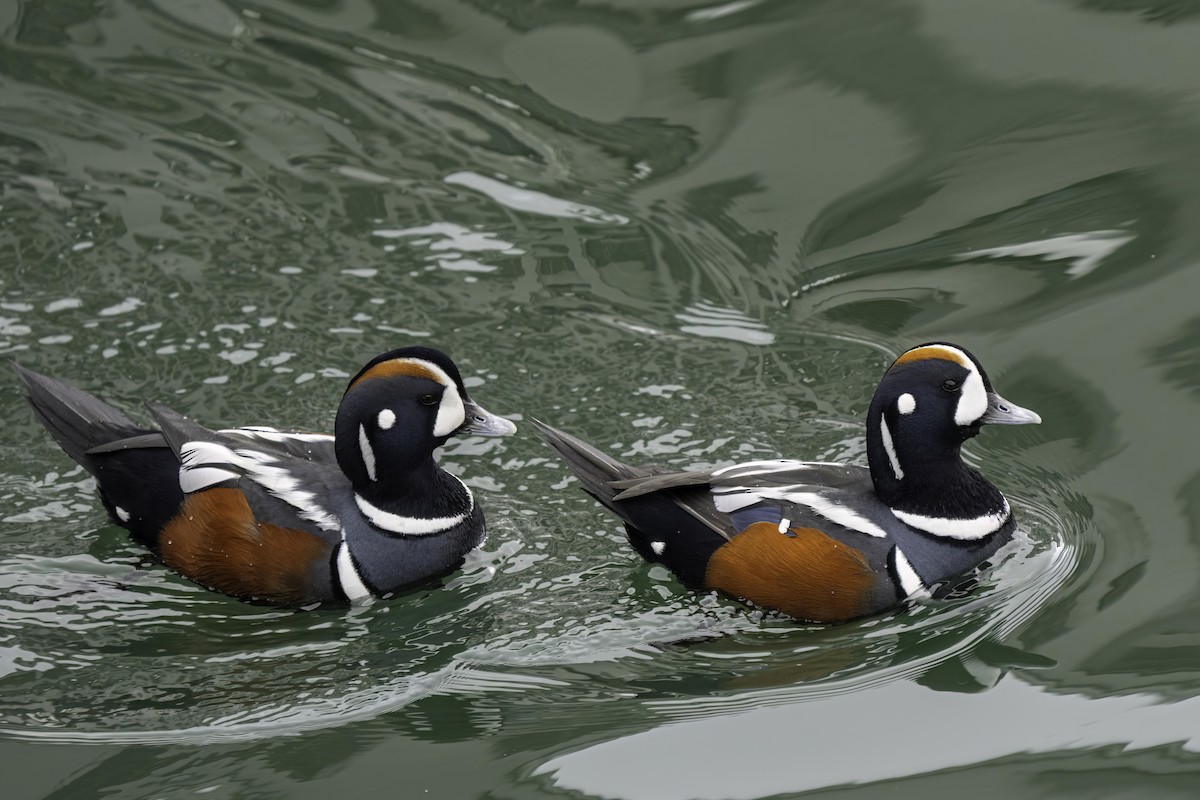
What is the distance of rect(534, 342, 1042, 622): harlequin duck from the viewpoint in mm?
6457

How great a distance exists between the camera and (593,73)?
1097 cm

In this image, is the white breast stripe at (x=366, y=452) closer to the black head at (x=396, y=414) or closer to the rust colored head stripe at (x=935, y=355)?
the black head at (x=396, y=414)

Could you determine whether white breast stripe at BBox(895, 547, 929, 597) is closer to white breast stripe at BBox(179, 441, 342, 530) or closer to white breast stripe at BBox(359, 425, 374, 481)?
white breast stripe at BBox(359, 425, 374, 481)

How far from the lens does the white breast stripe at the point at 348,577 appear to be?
265 inches

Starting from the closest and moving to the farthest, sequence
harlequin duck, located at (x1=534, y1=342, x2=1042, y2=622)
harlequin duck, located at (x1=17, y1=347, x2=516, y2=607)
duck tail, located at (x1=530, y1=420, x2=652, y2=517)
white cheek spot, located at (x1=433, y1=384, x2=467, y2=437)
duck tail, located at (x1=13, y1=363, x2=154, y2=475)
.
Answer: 1. harlequin duck, located at (x1=534, y1=342, x2=1042, y2=622)
2. harlequin duck, located at (x1=17, y1=347, x2=516, y2=607)
3. white cheek spot, located at (x1=433, y1=384, x2=467, y2=437)
4. duck tail, located at (x1=530, y1=420, x2=652, y2=517)
5. duck tail, located at (x1=13, y1=363, x2=154, y2=475)

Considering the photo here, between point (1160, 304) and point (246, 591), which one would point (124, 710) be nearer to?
point (246, 591)

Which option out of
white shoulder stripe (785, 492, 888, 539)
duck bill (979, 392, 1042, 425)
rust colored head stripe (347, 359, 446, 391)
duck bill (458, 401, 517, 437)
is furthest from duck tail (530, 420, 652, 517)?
duck bill (979, 392, 1042, 425)

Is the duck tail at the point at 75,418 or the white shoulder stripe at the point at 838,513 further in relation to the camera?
the duck tail at the point at 75,418

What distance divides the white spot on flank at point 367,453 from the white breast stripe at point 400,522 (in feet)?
0.48

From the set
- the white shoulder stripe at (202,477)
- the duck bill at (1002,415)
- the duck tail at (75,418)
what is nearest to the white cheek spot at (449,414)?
the white shoulder stripe at (202,477)

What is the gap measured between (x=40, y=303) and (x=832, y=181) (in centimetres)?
508

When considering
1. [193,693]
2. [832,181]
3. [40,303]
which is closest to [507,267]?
[832,181]

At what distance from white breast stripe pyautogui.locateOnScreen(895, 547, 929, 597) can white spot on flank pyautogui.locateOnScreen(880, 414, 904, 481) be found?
349 millimetres

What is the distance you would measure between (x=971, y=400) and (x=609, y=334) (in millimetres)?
2941
